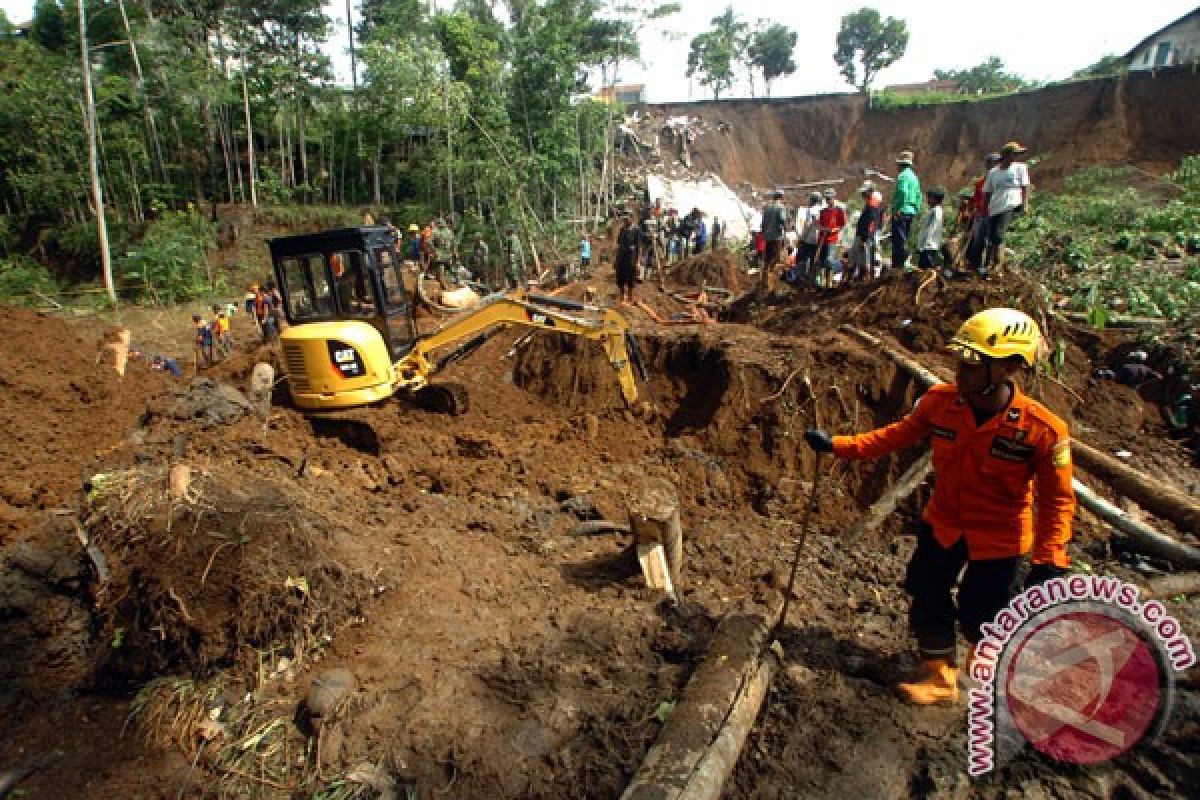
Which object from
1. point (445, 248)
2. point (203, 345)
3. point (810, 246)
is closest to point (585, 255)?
point (445, 248)

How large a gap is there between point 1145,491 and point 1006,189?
14.9 ft

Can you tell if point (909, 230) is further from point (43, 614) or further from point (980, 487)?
point (43, 614)

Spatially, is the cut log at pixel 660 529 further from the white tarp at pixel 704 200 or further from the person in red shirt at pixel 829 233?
the white tarp at pixel 704 200

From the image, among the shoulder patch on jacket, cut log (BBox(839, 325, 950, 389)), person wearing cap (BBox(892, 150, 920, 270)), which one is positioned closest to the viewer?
the shoulder patch on jacket

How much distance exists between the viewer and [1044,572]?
270 centimetres

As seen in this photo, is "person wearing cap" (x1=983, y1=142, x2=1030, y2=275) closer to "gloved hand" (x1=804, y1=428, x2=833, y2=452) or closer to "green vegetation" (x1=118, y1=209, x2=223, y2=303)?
"gloved hand" (x1=804, y1=428, x2=833, y2=452)

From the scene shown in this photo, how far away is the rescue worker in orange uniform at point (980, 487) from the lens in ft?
8.60

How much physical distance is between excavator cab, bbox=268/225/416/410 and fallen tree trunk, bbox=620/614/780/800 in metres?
4.96

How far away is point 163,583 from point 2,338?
757cm

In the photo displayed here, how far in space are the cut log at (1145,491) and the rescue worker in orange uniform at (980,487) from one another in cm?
238

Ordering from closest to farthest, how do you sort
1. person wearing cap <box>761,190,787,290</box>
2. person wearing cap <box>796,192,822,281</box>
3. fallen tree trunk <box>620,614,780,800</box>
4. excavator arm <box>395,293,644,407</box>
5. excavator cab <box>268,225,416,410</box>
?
fallen tree trunk <box>620,614,780,800</box> → excavator cab <box>268,225,416,410</box> → excavator arm <box>395,293,644,407</box> → person wearing cap <box>796,192,822,281</box> → person wearing cap <box>761,190,787,290</box>

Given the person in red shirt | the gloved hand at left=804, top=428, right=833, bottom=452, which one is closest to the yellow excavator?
the gloved hand at left=804, top=428, right=833, bottom=452

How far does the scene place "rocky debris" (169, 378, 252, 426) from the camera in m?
6.76

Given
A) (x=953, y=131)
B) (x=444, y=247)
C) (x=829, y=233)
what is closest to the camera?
(x=829, y=233)
